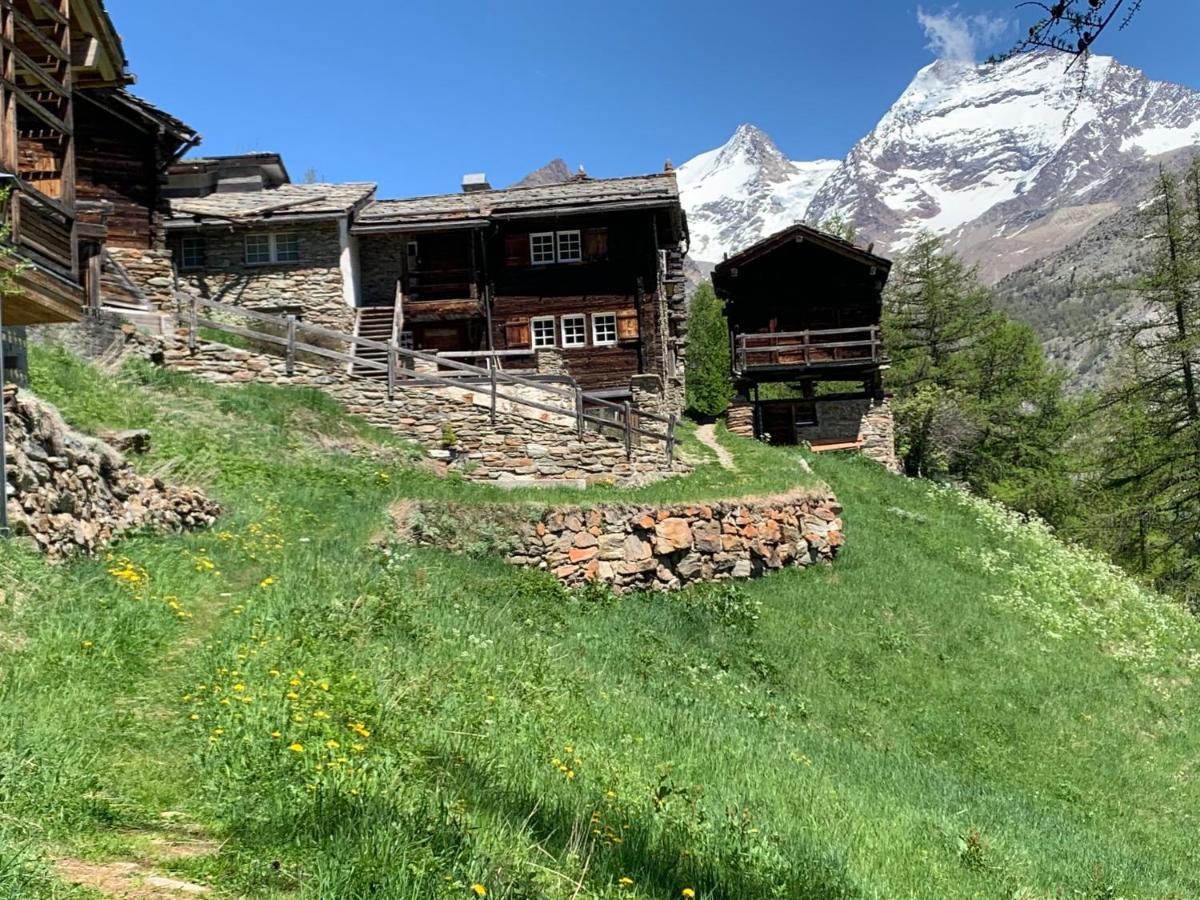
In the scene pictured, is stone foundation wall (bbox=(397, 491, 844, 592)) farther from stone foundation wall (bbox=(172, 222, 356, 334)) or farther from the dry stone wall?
stone foundation wall (bbox=(172, 222, 356, 334))

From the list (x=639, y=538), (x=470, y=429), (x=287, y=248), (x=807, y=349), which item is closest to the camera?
(x=639, y=538)

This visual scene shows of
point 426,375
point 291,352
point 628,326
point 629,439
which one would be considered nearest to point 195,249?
point 291,352

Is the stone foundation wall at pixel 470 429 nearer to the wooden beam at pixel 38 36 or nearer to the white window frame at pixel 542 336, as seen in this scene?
the white window frame at pixel 542 336

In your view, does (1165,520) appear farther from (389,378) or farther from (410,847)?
(410,847)

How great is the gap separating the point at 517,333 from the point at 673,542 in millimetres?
14318

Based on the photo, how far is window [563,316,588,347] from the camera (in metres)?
30.0

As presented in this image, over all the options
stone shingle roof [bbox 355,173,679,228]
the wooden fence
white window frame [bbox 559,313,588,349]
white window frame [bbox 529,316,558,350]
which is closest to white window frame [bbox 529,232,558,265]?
stone shingle roof [bbox 355,173,679,228]

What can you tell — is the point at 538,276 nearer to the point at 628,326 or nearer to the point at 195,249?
the point at 628,326

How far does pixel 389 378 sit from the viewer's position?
21625 millimetres

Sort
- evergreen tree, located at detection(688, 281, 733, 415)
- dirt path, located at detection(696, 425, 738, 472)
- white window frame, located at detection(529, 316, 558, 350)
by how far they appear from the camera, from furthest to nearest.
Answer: evergreen tree, located at detection(688, 281, 733, 415) → white window frame, located at detection(529, 316, 558, 350) → dirt path, located at detection(696, 425, 738, 472)

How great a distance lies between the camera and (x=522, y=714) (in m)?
7.97

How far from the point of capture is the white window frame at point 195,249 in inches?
1174

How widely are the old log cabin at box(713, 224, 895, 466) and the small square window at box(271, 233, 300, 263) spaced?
14.6 metres

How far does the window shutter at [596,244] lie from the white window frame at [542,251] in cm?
112
